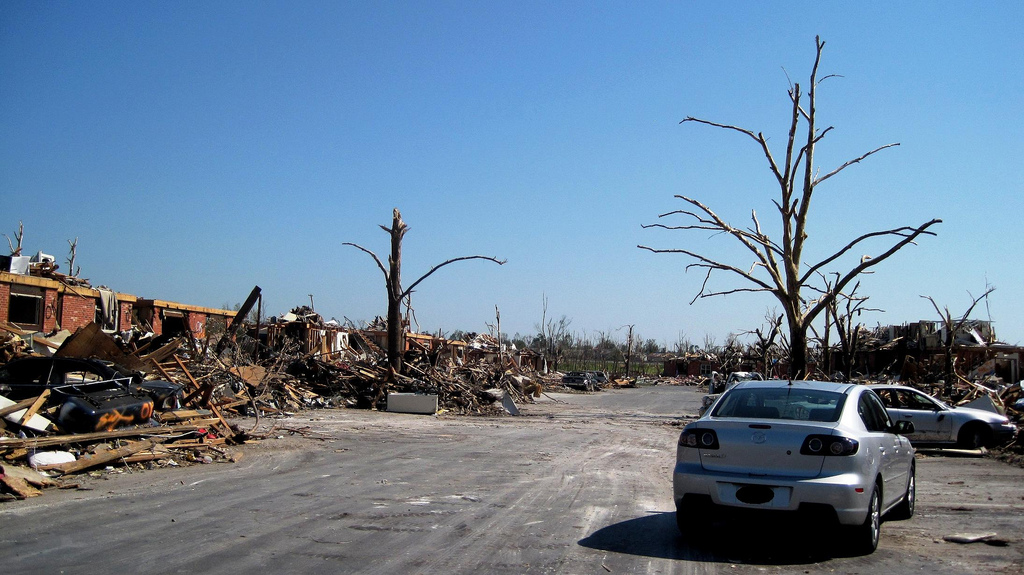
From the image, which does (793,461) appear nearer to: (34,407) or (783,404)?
(783,404)

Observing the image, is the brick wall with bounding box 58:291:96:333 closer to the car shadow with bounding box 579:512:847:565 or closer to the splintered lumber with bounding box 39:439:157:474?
the splintered lumber with bounding box 39:439:157:474

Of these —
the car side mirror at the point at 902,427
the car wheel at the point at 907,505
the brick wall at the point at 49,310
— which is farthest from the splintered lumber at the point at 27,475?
the brick wall at the point at 49,310

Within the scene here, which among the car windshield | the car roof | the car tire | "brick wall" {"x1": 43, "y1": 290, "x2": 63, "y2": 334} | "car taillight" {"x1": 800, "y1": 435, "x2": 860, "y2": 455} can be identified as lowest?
the car tire

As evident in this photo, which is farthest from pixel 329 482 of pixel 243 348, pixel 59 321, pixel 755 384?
pixel 59 321

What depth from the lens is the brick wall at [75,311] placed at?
28062 millimetres

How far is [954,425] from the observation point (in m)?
15.7

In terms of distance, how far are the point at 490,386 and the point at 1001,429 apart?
59.0 ft

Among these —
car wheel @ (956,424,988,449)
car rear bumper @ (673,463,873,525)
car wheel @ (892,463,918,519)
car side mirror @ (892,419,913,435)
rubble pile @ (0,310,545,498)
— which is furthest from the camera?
car wheel @ (956,424,988,449)

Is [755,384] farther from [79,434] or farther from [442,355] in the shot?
[442,355]

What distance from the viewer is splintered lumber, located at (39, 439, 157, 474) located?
1018cm

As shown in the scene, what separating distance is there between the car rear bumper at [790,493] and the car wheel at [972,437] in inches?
445

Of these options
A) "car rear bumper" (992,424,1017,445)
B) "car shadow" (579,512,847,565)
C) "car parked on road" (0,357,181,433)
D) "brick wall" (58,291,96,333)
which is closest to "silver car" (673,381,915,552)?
"car shadow" (579,512,847,565)

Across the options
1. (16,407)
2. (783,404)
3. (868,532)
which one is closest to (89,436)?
(16,407)

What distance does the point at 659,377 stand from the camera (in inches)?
3290
